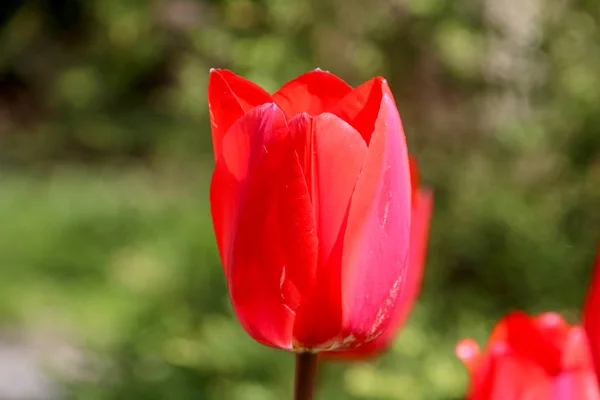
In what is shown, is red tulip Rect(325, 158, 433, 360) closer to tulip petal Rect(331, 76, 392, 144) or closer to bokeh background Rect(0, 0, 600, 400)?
tulip petal Rect(331, 76, 392, 144)

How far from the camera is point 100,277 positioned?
167 inches

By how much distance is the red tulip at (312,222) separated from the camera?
0.41 m

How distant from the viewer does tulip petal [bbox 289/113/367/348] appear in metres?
0.42

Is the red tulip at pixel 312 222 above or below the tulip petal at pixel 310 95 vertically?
below

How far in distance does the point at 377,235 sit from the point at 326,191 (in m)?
0.04

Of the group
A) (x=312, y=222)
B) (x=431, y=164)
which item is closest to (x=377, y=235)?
(x=312, y=222)

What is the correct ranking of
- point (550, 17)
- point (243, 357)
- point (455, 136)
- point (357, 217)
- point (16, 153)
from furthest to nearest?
point (16, 153) < point (455, 136) < point (550, 17) < point (243, 357) < point (357, 217)

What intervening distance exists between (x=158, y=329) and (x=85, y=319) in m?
1.88

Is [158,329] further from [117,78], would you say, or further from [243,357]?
[117,78]

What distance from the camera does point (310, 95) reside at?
45 centimetres

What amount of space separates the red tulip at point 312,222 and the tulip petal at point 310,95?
20mm

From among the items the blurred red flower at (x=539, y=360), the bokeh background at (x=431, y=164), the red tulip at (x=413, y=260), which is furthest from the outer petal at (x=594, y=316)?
the bokeh background at (x=431, y=164)

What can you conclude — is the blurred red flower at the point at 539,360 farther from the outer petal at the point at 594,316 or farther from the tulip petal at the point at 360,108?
the tulip petal at the point at 360,108

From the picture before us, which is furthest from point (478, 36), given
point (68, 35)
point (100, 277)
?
point (68, 35)
